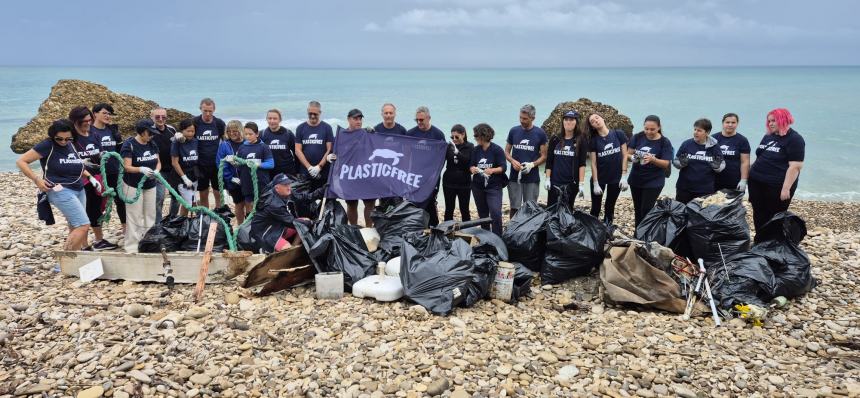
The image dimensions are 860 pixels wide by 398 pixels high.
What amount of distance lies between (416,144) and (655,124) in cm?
279

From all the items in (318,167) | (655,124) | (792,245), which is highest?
(655,124)

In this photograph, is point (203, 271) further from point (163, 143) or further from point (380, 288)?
point (163, 143)

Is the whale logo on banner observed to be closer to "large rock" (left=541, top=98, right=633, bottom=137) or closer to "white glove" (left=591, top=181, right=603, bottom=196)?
"white glove" (left=591, top=181, right=603, bottom=196)

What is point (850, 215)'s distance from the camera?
10.9m

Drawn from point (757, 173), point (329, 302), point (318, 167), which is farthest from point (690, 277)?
point (318, 167)

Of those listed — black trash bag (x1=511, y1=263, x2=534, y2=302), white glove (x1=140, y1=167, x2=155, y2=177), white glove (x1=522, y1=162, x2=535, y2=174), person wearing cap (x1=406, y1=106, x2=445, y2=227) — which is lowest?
black trash bag (x1=511, y1=263, x2=534, y2=302)

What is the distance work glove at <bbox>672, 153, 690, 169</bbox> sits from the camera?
6.58m

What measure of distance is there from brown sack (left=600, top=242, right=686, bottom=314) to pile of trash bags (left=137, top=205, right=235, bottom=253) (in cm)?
400

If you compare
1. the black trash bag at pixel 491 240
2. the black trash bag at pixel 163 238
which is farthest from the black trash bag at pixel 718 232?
the black trash bag at pixel 163 238

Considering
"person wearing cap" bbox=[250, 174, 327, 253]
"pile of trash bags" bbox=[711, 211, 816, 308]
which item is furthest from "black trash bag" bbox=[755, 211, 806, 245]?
"person wearing cap" bbox=[250, 174, 327, 253]

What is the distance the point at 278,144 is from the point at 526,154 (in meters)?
3.12

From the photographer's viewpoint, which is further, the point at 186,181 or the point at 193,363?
the point at 186,181

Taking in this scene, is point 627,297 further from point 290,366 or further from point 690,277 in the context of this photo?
point 290,366

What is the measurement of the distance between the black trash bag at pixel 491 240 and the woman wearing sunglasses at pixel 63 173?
12.8 feet
